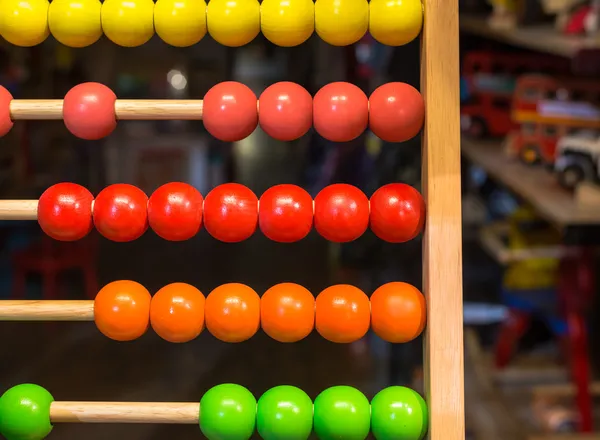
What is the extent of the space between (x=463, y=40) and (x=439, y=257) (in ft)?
7.56

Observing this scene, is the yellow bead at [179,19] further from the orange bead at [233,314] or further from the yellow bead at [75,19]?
the orange bead at [233,314]

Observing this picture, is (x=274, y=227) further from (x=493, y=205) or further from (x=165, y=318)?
(x=493, y=205)

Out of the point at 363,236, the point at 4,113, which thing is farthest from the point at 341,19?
the point at 363,236

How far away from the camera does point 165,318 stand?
861 millimetres

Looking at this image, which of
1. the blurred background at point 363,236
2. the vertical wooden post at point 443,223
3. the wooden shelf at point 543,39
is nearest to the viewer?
the vertical wooden post at point 443,223

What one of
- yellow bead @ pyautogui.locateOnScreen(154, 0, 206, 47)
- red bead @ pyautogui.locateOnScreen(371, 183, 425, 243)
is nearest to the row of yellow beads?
yellow bead @ pyautogui.locateOnScreen(154, 0, 206, 47)

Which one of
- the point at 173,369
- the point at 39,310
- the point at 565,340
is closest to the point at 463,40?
the point at 565,340

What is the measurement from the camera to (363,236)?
265 centimetres

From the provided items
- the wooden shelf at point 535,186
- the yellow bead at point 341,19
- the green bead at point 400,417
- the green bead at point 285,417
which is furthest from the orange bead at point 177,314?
the wooden shelf at point 535,186

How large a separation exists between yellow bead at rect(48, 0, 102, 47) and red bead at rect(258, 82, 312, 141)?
0.73 ft

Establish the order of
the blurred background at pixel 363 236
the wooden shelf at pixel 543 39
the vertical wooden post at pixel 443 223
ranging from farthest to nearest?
the blurred background at pixel 363 236 < the wooden shelf at pixel 543 39 < the vertical wooden post at pixel 443 223

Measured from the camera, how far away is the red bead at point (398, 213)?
83cm

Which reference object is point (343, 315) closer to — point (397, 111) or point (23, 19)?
point (397, 111)

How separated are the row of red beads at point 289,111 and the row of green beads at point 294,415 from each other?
0.98ft
